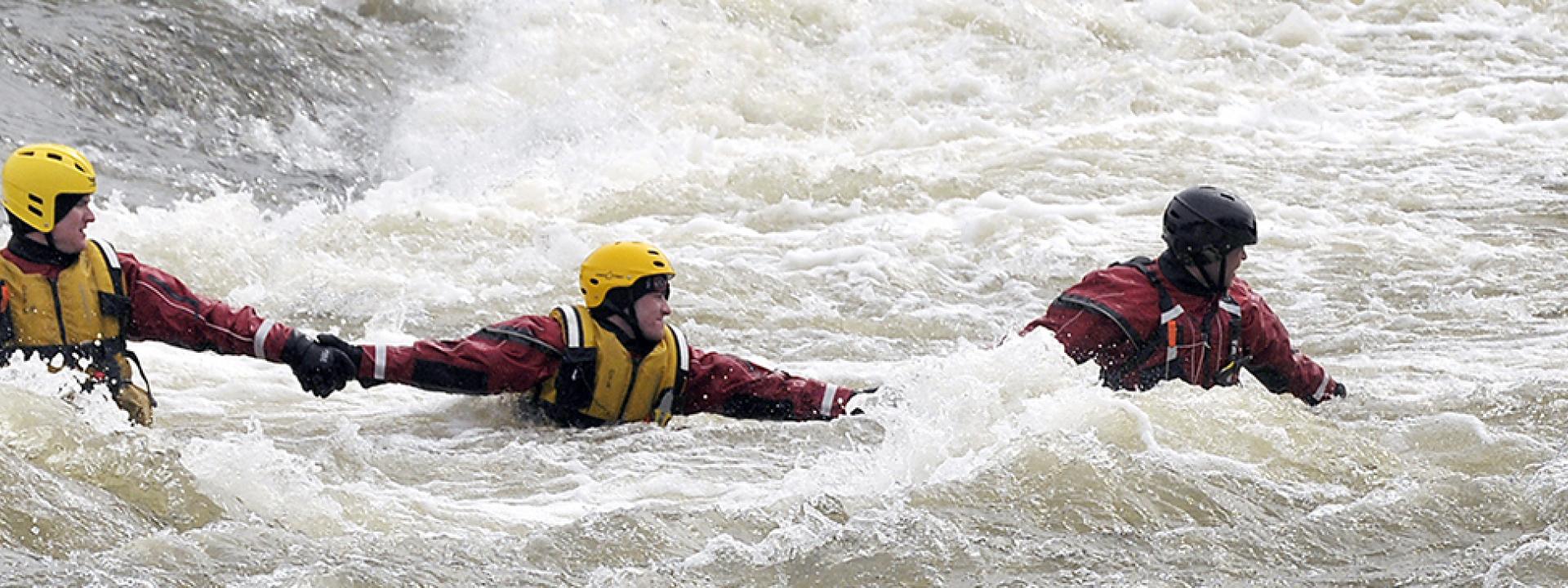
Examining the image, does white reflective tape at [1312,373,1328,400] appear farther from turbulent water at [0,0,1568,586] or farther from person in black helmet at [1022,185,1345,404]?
person in black helmet at [1022,185,1345,404]

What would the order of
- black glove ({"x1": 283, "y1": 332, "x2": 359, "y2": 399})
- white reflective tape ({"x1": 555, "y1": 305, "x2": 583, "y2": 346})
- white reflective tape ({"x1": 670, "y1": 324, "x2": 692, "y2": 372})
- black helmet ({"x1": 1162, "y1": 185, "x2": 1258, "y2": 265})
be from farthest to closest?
white reflective tape ({"x1": 670, "y1": 324, "x2": 692, "y2": 372}) → white reflective tape ({"x1": 555, "y1": 305, "x2": 583, "y2": 346}) → black helmet ({"x1": 1162, "y1": 185, "x2": 1258, "y2": 265}) → black glove ({"x1": 283, "y1": 332, "x2": 359, "y2": 399})

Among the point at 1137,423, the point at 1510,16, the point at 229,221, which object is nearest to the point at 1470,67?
the point at 1510,16

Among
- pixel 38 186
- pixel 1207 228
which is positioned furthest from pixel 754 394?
pixel 38 186

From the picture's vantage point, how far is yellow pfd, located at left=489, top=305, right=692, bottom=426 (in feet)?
20.4

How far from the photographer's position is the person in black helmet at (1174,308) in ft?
19.7

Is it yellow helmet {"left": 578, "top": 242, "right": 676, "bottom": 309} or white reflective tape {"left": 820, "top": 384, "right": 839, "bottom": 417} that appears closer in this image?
yellow helmet {"left": 578, "top": 242, "right": 676, "bottom": 309}

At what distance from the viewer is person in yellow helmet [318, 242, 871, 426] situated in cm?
611

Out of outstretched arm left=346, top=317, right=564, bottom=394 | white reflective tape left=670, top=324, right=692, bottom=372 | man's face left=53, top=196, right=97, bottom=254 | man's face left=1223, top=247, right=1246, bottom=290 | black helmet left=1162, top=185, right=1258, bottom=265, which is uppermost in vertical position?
man's face left=53, top=196, right=97, bottom=254

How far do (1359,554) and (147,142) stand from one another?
9014 millimetres

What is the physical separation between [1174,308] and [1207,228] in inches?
11.0

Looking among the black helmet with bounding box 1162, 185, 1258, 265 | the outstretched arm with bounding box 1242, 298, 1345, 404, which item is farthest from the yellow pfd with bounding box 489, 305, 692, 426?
the outstretched arm with bounding box 1242, 298, 1345, 404

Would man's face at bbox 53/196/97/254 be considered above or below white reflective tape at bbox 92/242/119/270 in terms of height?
above

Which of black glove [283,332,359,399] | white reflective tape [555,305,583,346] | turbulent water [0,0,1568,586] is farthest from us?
white reflective tape [555,305,583,346]

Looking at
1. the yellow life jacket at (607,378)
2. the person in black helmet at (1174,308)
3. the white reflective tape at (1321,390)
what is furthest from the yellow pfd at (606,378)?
the white reflective tape at (1321,390)
